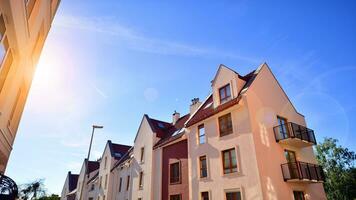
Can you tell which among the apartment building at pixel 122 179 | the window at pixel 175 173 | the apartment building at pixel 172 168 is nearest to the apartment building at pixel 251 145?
the apartment building at pixel 172 168

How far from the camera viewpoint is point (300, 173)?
15016 millimetres

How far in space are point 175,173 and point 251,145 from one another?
8.66 meters

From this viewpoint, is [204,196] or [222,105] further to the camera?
[222,105]

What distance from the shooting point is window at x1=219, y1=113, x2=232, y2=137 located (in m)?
17.2

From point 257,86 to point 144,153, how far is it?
1492 centimetres

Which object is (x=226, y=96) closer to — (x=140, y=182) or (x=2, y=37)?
(x=140, y=182)

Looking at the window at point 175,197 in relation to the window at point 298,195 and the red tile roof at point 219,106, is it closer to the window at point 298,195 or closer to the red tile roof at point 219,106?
the red tile roof at point 219,106

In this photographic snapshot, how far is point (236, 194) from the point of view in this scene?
15016mm

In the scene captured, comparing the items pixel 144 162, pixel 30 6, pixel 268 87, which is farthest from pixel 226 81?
pixel 30 6

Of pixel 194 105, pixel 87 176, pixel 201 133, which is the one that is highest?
pixel 194 105

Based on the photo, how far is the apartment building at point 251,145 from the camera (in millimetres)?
14789

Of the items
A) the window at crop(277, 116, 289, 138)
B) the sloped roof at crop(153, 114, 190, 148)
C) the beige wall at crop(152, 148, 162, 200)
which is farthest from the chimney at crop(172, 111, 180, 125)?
the window at crop(277, 116, 289, 138)

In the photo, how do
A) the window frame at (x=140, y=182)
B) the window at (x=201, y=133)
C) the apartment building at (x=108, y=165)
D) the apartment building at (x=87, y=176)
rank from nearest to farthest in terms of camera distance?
the window at (x=201, y=133)
the window frame at (x=140, y=182)
the apartment building at (x=108, y=165)
the apartment building at (x=87, y=176)

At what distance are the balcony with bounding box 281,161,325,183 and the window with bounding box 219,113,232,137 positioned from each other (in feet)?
14.4
